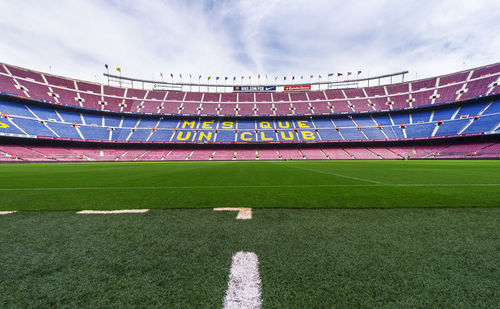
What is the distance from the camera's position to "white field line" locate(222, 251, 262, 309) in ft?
3.34

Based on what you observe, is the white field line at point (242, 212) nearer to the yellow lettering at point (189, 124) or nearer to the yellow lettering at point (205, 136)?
the yellow lettering at point (205, 136)

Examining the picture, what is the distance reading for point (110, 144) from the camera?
34.1m

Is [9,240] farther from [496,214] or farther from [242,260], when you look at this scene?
[496,214]

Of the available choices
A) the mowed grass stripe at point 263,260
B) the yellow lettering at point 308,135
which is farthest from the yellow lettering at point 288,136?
the mowed grass stripe at point 263,260

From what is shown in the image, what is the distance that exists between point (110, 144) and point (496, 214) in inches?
1642

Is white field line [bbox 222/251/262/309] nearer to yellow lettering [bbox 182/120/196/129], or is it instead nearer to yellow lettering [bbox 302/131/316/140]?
yellow lettering [bbox 302/131/316/140]

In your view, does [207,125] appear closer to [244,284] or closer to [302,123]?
[302,123]

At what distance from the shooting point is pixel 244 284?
1.16m

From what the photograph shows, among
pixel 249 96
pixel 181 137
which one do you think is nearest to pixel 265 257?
pixel 181 137

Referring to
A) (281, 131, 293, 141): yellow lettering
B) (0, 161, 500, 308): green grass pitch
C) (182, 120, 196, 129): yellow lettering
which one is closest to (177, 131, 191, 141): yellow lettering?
(182, 120, 196, 129): yellow lettering

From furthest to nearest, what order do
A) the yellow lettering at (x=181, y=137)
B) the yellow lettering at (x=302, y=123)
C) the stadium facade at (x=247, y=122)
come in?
the yellow lettering at (x=302, y=123) < the yellow lettering at (x=181, y=137) < the stadium facade at (x=247, y=122)

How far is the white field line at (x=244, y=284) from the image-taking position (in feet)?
3.34

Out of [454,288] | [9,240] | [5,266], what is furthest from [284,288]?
[9,240]

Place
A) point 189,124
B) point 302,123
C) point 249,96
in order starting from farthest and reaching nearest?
point 249,96 → point 302,123 → point 189,124
